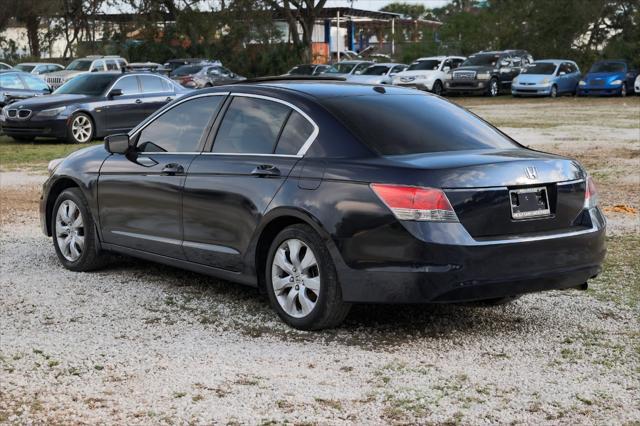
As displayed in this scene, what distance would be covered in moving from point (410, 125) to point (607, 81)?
3705 centimetres

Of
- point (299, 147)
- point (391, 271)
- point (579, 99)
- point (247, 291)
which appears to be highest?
point (299, 147)

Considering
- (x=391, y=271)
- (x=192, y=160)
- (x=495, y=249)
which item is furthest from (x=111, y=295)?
(x=495, y=249)

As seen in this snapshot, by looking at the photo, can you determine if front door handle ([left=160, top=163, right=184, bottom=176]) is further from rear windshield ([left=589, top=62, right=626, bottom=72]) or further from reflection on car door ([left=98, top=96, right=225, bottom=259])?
rear windshield ([left=589, top=62, right=626, bottom=72])

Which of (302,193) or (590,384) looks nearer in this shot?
(590,384)

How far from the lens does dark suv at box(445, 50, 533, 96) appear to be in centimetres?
4406

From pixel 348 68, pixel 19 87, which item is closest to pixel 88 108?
pixel 19 87

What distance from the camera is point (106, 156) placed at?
8344 millimetres

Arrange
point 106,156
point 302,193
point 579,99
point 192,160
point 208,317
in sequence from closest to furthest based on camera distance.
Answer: point 302,193
point 208,317
point 192,160
point 106,156
point 579,99

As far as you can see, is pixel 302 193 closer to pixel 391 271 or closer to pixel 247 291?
pixel 391 271

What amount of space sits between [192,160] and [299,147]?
1.03 meters

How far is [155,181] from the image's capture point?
302 inches

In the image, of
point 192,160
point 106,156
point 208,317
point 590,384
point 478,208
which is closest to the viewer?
point 590,384

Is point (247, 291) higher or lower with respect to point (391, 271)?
lower

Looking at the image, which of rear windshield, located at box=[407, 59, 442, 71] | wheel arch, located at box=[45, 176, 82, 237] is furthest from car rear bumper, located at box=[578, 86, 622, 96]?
wheel arch, located at box=[45, 176, 82, 237]
